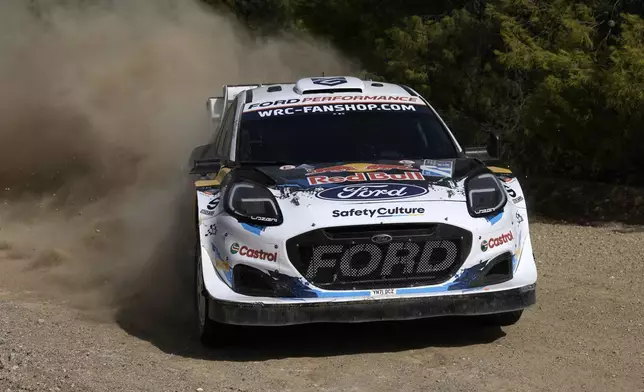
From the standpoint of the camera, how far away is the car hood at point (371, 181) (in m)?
6.12

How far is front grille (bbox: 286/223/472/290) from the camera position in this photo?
5973 mm

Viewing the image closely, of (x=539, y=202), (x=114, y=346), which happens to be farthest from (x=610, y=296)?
(x=539, y=202)

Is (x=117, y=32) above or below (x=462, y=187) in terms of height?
below

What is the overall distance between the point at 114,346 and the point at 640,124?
23.7 feet

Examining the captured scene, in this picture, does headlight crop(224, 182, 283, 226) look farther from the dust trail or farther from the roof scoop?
the dust trail

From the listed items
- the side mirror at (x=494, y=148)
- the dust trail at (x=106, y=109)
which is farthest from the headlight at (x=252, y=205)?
the dust trail at (x=106, y=109)

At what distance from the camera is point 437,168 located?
22.1 ft

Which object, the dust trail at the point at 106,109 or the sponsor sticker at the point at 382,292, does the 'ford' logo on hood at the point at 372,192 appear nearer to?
the sponsor sticker at the point at 382,292

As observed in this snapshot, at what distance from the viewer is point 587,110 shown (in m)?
11.5

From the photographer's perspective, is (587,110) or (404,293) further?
(587,110)

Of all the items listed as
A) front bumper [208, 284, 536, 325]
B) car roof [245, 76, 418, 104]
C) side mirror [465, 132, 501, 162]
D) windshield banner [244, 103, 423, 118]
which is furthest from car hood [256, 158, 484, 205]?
car roof [245, 76, 418, 104]

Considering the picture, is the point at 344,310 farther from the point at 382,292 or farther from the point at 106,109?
the point at 106,109

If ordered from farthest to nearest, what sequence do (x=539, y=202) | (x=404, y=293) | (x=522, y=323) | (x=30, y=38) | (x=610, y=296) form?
1. (x=30, y=38)
2. (x=539, y=202)
3. (x=610, y=296)
4. (x=522, y=323)
5. (x=404, y=293)

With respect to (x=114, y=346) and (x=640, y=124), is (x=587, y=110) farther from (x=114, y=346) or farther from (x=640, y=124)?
(x=114, y=346)
